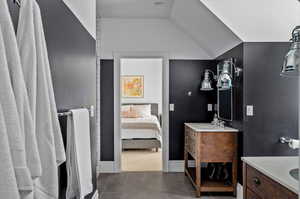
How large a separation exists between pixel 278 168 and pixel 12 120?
4.46 ft

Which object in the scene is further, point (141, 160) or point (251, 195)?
point (141, 160)

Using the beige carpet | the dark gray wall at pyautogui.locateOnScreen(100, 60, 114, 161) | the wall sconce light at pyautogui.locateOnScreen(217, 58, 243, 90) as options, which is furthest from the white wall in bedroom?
the wall sconce light at pyautogui.locateOnScreen(217, 58, 243, 90)

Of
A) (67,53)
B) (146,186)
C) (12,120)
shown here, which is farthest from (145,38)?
(12,120)

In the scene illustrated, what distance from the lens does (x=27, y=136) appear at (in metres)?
1.06

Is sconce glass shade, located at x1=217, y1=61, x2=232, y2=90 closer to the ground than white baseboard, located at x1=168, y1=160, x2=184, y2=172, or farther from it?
farther from it

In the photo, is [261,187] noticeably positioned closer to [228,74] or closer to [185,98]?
[228,74]

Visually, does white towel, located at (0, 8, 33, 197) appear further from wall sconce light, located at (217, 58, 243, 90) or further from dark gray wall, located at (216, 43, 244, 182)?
wall sconce light, located at (217, 58, 243, 90)

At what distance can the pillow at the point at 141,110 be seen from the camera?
27.4 feet

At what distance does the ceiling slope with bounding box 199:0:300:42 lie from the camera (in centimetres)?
330

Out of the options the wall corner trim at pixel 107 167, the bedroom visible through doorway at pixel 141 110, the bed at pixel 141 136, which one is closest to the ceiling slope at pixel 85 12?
the wall corner trim at pixel 107 167

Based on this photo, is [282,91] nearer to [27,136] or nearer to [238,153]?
[238,153]

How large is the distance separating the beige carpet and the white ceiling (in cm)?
276

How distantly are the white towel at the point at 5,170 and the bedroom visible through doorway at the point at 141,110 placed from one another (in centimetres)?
535

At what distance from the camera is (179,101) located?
5.16 metres
